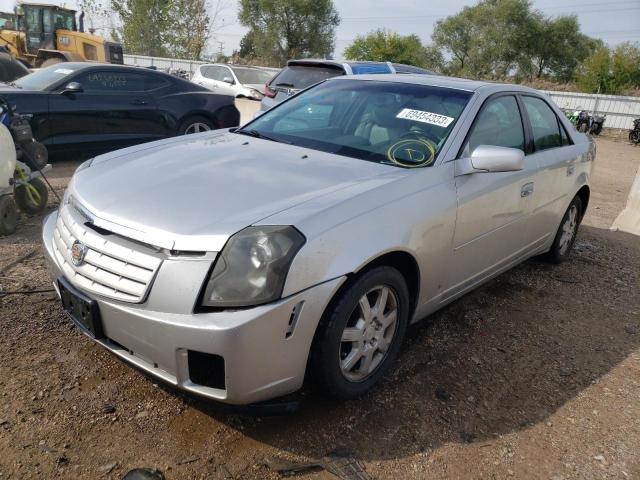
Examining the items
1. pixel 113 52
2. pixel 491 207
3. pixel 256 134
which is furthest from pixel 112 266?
pixel 113 52

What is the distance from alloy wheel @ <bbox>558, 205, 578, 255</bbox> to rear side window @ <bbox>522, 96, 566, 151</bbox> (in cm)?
79

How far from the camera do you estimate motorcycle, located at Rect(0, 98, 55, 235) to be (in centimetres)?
445

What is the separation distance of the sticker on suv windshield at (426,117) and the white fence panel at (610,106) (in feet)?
78.4

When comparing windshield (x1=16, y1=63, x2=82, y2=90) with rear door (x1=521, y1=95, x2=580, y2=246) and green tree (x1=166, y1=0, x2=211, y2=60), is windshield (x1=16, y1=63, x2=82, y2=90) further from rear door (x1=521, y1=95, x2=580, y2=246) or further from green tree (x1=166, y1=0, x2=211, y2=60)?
green tree (x1=166, y1=0, x2=211, y2=60)

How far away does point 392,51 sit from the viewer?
5081cm

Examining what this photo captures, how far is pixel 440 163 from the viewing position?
2.92m

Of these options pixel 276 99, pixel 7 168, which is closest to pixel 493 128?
pixel 7 168

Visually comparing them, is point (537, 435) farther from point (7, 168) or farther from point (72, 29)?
point (72, 29)

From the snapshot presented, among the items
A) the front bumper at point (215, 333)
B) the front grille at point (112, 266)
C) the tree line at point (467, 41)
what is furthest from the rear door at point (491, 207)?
the tree line at point (467, 41)

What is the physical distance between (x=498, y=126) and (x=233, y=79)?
1116 centimetres

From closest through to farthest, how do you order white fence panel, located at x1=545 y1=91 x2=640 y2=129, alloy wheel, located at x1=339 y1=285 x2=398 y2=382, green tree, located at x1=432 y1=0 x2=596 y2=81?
alloy wheel, located at x1=339 y1=285 x2=398 y2=382 < white fence panel, located at x1=545 y1=91 x2=640 y2=129 < green tree, located at x1=432 y1=0 x2=596 y2=81

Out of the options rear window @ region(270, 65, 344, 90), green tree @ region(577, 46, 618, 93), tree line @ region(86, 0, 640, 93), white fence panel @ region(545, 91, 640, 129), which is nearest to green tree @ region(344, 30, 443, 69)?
tree line @ region(86, 0, 640, 93)

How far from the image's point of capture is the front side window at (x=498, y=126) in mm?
3240

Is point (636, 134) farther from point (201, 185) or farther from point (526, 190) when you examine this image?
point (201, 185)
